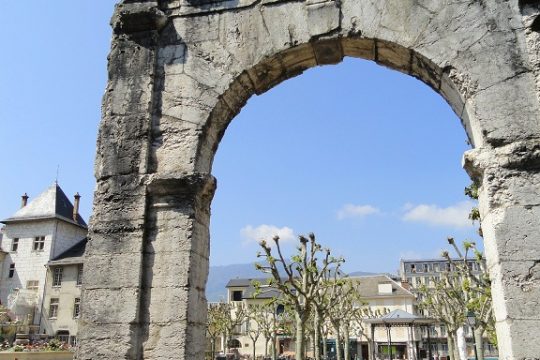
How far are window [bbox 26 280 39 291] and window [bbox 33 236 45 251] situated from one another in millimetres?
2441

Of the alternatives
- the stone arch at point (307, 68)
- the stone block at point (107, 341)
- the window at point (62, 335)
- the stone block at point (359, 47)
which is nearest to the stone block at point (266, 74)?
the stone arch at point (307, 68)

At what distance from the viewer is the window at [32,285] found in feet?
116

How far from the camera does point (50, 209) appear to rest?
3753 cm

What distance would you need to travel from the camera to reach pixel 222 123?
5.66 m

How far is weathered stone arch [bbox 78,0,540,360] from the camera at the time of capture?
4.29m

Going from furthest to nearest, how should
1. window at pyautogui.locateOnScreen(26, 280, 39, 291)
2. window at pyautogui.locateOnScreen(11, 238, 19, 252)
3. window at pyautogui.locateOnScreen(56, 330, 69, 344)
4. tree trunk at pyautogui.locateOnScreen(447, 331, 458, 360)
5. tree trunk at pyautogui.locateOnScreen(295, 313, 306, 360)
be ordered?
window at pyautogui.locateOnScreen(11, 238, 19, 252) < window at pyautogui.locateOnScreen(26, 280, 39, 291) < window at pyautogui.locateOnScreen(56, 330, 69, 344) < tree trunk at pyautogui.locateOnScreen(447, 331, 458, 360) < tree trunk at pyautogui.locateOnScreen(295, 313, 306, 360)

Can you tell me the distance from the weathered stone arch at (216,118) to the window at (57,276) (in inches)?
1296

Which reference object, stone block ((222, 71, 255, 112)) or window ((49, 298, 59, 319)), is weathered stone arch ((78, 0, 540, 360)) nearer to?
stone block ((222, 71, 255, 112))

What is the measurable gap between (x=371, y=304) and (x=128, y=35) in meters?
46.9

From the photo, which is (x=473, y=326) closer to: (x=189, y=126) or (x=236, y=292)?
(x=189, y=126)

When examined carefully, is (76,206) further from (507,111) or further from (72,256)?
(507,111)

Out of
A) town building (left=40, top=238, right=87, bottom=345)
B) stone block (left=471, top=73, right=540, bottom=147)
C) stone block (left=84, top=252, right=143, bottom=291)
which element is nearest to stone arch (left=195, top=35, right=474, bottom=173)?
stone block (left=471, top=73, right=540, bottom=147)

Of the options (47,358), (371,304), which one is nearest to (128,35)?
(47,358)

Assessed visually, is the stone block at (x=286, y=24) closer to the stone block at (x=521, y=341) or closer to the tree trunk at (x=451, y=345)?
the stone block at (x=521, y=341)
